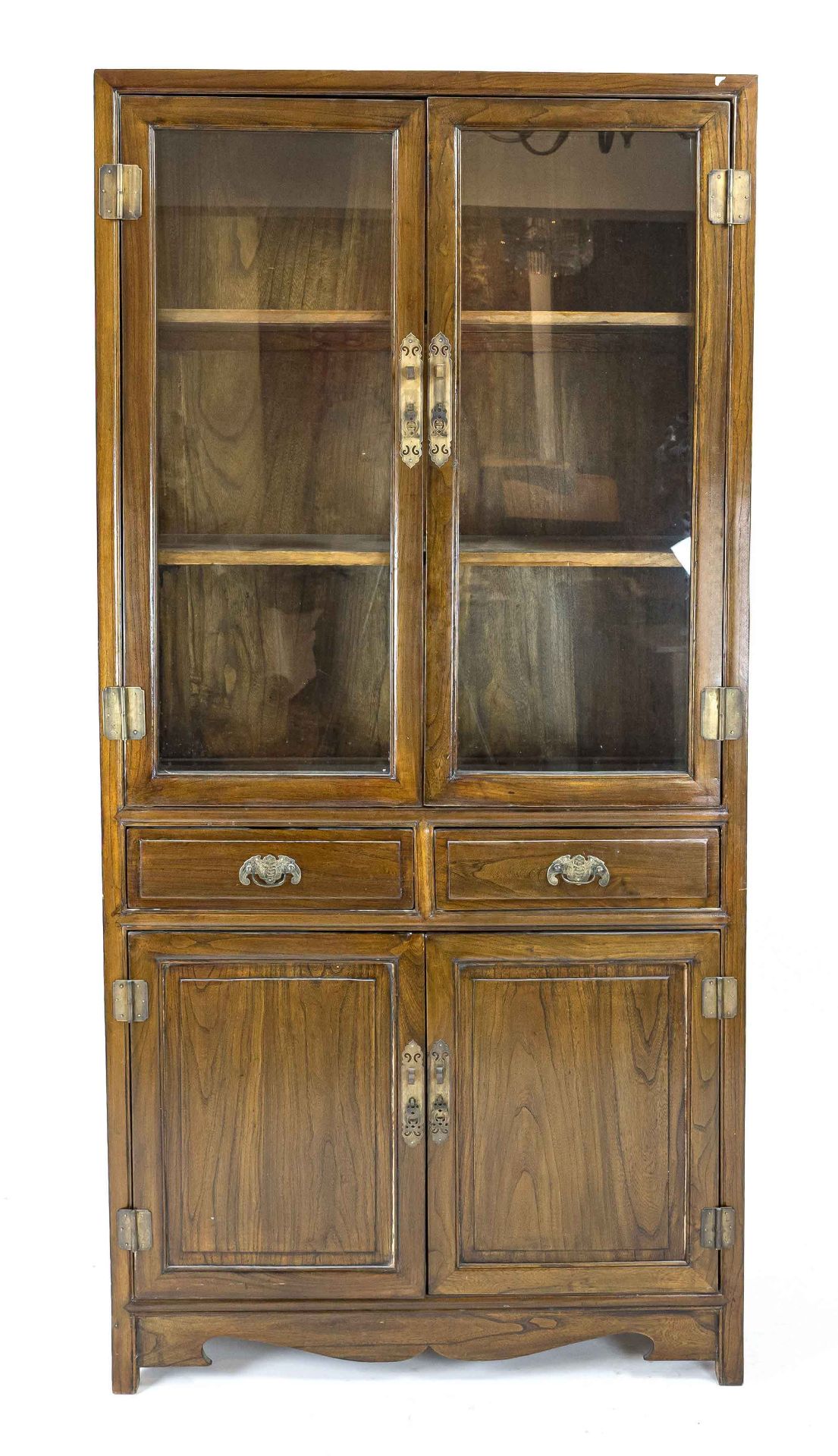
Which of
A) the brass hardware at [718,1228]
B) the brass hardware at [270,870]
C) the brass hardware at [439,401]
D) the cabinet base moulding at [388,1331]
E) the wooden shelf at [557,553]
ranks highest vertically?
the brass hardware at [439,401]

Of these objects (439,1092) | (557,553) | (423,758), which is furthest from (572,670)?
(439,1092)

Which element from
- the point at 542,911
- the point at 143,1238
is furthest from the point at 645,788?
the point at 143,1238

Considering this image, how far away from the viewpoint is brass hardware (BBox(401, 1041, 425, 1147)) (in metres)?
2.11

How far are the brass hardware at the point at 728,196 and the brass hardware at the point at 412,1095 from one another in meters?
1.42

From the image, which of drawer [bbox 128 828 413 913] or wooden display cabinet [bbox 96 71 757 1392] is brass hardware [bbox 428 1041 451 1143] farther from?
drawer [bbox 128 828 413 913]

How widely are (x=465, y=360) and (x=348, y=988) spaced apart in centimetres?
104

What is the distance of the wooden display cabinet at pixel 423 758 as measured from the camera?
208 centimetres

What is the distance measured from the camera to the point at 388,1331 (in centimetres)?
214

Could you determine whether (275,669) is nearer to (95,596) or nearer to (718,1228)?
(95,596)

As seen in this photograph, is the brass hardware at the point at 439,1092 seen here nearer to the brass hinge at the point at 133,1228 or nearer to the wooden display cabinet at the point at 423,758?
the wooden display cabinet at the point at 423,758

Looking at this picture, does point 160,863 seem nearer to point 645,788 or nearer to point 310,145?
point 645,788

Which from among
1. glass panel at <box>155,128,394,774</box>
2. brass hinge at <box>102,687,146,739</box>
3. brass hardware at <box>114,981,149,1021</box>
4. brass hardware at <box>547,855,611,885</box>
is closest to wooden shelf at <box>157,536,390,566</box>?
glass panel at <box>155,128,394,774</box>

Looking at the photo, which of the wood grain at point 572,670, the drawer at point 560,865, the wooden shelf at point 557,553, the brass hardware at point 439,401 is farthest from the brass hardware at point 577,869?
the brass hardware at point 439,401

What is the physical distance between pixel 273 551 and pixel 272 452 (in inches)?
6.5
